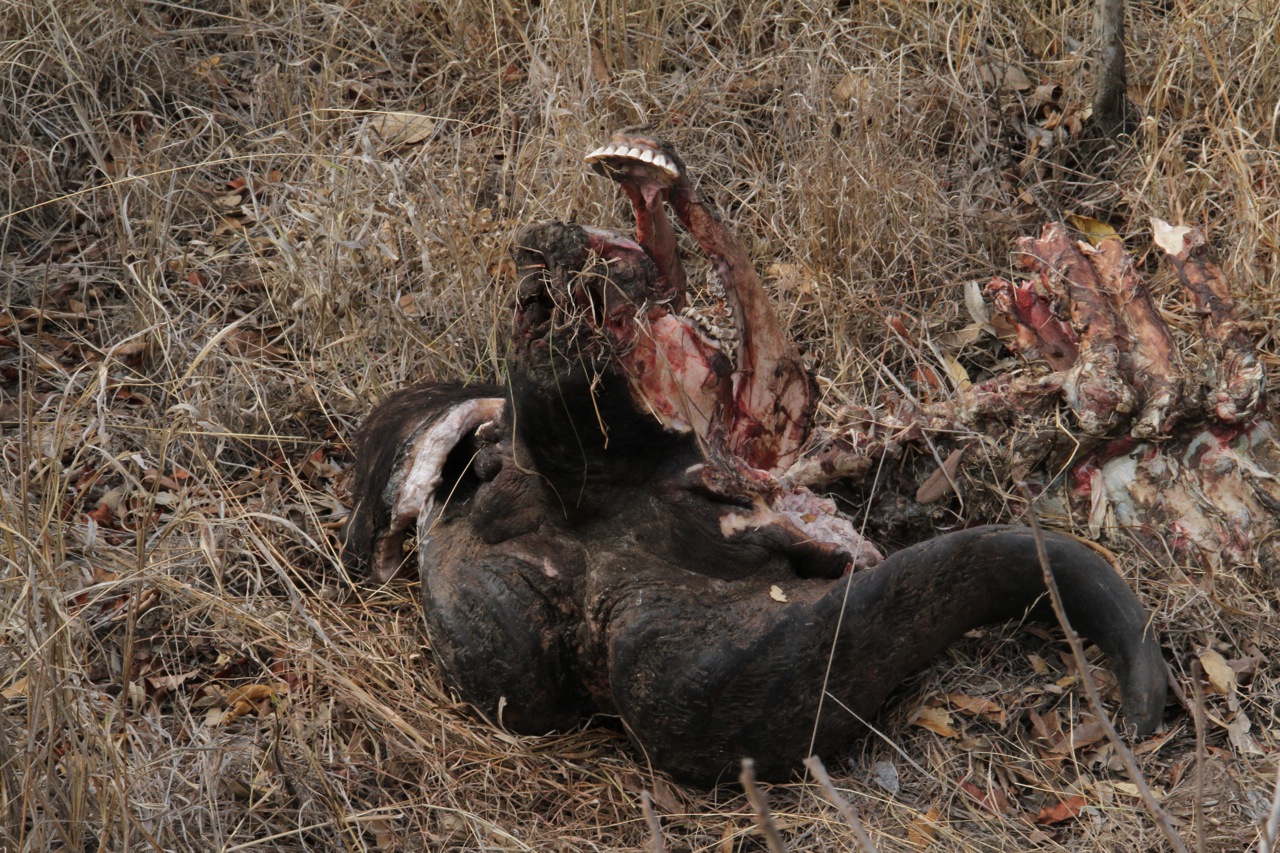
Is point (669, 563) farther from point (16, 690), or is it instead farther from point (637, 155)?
point (16, 690)

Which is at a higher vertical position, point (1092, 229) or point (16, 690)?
point (1092, 229)

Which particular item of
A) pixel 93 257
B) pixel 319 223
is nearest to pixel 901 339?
pixel 319 223

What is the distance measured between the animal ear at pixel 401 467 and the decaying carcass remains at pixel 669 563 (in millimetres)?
211

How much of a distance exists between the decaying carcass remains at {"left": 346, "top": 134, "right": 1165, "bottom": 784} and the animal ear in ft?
0.69

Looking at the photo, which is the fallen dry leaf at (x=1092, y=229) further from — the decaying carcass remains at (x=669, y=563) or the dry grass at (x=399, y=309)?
the decaying carcass remains at (x=669, y=563)

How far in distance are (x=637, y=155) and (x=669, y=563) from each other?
851mm

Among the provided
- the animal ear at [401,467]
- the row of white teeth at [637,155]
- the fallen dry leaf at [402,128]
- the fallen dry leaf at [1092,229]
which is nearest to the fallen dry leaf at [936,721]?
the animal ear at [401,467]

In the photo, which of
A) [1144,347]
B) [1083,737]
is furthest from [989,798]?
[1144,347]

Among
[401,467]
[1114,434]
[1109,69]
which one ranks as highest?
[1109,69]

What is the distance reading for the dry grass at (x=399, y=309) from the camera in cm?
255

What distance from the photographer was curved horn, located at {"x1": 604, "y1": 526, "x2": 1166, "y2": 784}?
8.15ft

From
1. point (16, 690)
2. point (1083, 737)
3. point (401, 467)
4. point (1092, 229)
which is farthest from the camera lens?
A: point (1092, 229)

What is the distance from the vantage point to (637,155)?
2588 millimetres

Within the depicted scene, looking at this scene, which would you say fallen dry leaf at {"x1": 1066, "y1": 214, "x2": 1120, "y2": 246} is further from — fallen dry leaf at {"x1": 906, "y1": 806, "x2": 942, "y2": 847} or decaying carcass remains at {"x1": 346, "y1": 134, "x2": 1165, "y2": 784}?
fallen dry leaf at {"x1": 906, "y1": 806, "x2": 942, "y2": 847}
